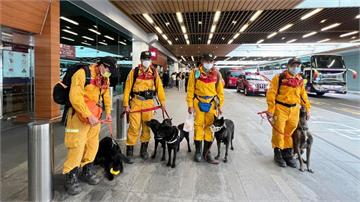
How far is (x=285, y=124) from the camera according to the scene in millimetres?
3824

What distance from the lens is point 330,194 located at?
9.62 feet

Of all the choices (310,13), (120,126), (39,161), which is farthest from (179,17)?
(39,161)

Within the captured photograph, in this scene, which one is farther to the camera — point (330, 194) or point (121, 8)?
point (121, 8)

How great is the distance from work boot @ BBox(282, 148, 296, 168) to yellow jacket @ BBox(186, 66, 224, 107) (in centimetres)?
128

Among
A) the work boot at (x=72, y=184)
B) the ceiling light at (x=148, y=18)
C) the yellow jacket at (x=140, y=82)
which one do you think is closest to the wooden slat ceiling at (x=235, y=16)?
the ceiling light at (x=148, y=18)

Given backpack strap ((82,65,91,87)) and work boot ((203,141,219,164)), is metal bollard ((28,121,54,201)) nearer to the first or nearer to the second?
backpack strap ((82,65,91,87))

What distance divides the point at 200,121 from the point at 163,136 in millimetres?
681

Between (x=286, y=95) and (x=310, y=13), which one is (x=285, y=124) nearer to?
(x=286, y=95)

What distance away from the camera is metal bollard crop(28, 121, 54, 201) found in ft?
8.25

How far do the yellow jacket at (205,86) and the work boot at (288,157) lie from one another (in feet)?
→ 4.21

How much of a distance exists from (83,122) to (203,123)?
74.4 inches

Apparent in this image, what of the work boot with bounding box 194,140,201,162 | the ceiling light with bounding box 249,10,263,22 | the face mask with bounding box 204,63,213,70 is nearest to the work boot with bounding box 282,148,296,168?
the work boot with bounding box 194,140,201,162

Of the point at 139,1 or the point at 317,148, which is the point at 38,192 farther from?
the point at 139,1

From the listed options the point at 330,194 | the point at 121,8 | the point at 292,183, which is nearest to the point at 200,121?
the point at 292,183
